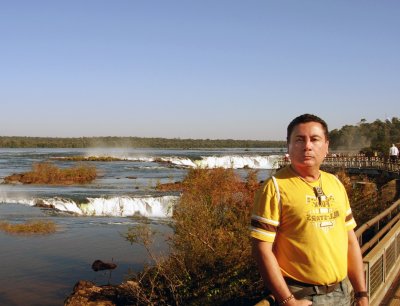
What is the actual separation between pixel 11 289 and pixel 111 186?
32.6m

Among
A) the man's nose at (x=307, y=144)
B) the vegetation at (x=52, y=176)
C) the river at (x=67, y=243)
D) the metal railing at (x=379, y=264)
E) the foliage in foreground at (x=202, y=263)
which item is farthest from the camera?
the vegetation at (x=52, y=176)

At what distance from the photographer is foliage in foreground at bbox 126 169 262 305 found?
10664 millimetres

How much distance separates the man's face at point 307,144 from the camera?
3.07 metres

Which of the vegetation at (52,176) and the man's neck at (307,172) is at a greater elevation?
the man's neck at (307,172)

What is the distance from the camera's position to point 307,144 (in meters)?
3.07

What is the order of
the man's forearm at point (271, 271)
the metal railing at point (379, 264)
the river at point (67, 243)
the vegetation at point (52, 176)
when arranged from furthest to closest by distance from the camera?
the vegetation at point (52, 176)
the river at point (67, 243)
the metal railing at point (379, 264)
the man's forearm at point (271, 271)

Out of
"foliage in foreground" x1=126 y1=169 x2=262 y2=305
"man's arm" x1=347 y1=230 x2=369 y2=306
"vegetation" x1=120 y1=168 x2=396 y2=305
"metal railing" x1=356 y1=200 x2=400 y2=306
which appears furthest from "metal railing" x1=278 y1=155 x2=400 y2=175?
"man's arm" x1=347 y1=230 x2=369 y2=306

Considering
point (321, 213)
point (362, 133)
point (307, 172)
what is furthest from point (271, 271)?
point (362, 133)

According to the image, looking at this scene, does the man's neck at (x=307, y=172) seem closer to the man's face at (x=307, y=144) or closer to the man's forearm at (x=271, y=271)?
the man's face at (x=307, y=144)

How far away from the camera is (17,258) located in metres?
19.2

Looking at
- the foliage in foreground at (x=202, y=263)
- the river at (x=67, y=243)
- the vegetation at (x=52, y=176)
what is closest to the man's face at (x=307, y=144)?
the foliage in foreground at (x=202, y=263)

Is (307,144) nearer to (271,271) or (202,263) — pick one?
(271,271)

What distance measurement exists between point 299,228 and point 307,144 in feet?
1.74

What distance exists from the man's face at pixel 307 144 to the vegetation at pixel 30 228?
23.3 m
